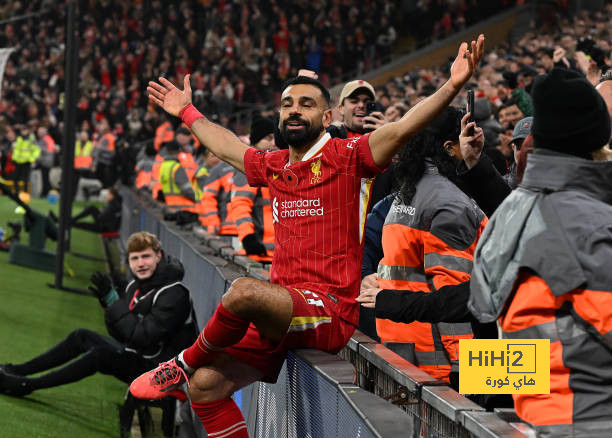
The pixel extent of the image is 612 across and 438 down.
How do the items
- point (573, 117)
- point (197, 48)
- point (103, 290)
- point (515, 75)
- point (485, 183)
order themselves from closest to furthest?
point (573, 117), point (485, 183), point (103, 290), point (515, 75), point (197, 48)

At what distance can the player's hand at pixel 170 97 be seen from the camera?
5484 mm

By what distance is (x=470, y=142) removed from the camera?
4.07 metres

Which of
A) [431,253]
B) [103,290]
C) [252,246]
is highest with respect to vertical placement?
[431,253]

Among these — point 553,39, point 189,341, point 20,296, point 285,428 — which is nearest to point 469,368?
point 285,428

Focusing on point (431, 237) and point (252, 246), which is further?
point (252, 246)

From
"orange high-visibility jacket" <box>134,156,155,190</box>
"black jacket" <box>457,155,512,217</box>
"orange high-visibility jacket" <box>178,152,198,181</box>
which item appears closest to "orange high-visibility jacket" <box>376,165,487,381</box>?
"black jacket" <box>457,155,512,217</box>

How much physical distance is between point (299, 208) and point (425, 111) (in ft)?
2.53

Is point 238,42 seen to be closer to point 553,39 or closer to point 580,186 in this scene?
point 553,39

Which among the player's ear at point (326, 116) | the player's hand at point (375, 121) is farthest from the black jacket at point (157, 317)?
the player's ear at point (326, 116)

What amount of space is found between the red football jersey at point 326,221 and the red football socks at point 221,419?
61 cm

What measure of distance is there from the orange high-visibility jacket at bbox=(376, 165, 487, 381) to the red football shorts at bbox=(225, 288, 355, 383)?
0.34m

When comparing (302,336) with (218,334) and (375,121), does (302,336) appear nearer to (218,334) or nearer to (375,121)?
(218,334)

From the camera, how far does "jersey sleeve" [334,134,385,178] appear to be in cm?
440

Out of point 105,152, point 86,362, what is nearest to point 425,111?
point 86,362
